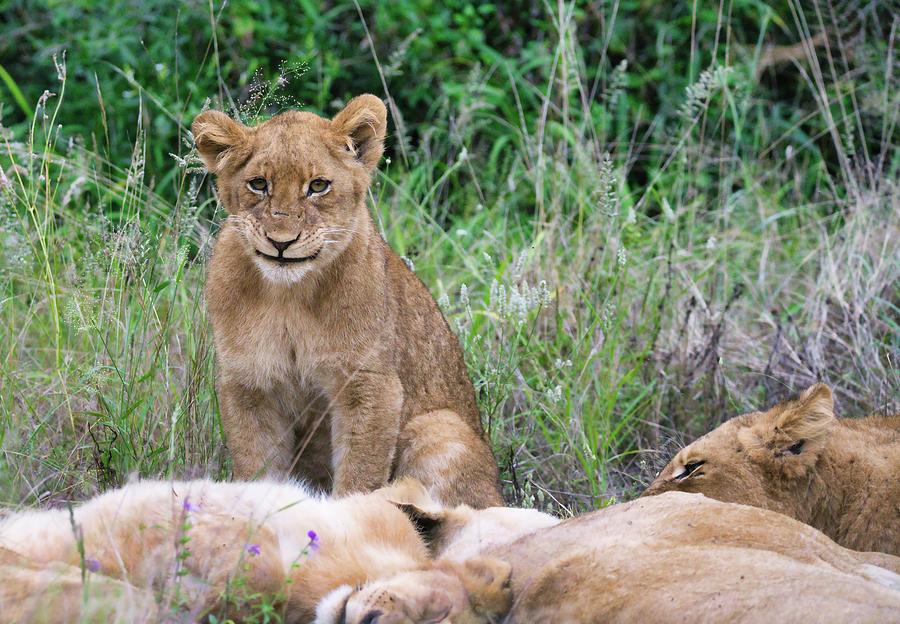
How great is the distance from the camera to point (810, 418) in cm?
384

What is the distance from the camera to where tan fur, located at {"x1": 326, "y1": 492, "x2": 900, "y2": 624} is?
8.64 ft

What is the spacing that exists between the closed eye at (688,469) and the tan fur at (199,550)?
3.12ft

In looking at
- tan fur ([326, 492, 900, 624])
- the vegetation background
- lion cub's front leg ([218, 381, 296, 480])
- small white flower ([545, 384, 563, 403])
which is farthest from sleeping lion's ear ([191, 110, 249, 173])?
tan fur ([326, 492, 900, 624])

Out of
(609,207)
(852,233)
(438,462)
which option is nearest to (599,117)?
(852,233)

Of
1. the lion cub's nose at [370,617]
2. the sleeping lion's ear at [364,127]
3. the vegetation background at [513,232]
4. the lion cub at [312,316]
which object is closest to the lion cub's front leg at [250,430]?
the lion cub at [312,316]

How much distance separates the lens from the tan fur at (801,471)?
3785 mm

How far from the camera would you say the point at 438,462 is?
4223 millimetres

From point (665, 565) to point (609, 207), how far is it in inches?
94.1

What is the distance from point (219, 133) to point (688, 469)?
183 centimetres

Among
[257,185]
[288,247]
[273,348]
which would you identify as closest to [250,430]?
[273,348]

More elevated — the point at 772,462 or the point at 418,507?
the point at 418,507

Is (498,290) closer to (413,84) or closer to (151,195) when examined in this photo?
(151,195)

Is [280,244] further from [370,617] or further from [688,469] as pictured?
[370,617]

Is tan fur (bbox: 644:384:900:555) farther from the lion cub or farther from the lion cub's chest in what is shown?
the lion cub's chest
